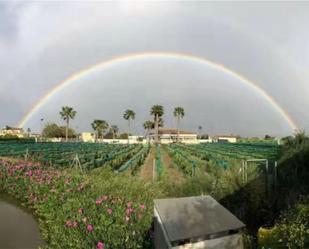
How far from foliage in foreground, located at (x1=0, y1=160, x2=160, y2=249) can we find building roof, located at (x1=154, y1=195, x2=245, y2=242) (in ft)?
3.38

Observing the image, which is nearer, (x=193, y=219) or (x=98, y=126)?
(x=193, y=219)

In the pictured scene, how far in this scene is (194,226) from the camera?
411cm

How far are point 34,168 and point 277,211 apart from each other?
809cm

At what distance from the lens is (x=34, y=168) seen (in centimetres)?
1133

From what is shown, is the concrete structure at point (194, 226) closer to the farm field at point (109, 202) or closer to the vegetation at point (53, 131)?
the farm field at point (109, 202)

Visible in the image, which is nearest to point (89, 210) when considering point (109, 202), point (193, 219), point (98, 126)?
point (109, 202)

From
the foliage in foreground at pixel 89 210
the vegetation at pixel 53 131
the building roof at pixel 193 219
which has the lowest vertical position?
the foliage in foreground at pixel 89 210

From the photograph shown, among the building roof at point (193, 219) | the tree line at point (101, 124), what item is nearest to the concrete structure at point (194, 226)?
the building roof at point (193, 219)

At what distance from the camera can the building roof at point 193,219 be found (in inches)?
157

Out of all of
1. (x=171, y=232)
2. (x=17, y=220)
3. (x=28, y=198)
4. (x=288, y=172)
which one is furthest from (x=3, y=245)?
(x=288, y=172)

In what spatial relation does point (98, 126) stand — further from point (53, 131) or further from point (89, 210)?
point (89, 210)

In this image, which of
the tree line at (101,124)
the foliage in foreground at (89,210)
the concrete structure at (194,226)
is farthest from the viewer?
the tree line at (101,124)

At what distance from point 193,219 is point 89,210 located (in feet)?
8.20

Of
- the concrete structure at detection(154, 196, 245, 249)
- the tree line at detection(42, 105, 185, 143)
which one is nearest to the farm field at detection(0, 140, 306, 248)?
the concrete structure at detection(154, 196, 245, 249)
